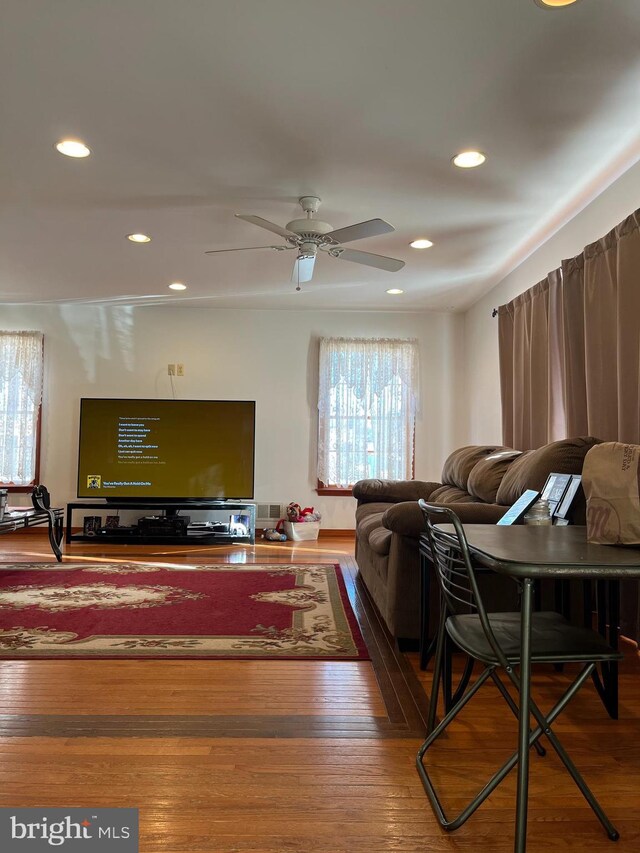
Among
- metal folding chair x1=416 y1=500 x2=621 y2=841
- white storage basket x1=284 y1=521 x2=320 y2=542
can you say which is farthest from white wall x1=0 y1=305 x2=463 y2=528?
metal folding chair x1=416 y1=500 x2=621 y2=841

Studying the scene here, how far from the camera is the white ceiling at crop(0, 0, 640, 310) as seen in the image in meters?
2.21

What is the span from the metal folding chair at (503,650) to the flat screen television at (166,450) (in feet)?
15.3

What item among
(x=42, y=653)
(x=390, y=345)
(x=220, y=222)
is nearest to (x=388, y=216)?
(x=220, y=222)

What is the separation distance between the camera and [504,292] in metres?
5.47

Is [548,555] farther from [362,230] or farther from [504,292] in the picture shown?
[504,292]

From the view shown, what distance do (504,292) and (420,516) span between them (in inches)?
134

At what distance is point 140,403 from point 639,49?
5284 millimetres

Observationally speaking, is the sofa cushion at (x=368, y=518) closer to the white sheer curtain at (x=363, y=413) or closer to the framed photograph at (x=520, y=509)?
the framed photograph at (x=520, y=509)

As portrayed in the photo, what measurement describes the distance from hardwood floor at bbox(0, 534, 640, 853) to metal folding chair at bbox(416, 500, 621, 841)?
6cm

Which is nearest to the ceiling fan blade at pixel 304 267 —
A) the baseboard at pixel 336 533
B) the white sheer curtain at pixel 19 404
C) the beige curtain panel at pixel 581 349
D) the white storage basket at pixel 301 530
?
the beige curtain panel at pixel 581 349

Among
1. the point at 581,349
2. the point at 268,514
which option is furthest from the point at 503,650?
the point at 268,514

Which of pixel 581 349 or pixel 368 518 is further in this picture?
pixel 368 518

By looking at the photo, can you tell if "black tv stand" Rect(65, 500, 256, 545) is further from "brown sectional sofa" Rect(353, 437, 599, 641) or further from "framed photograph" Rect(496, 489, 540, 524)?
"framed photograph" Rect(496, 489, 540, 524)

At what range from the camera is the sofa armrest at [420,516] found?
106 inches
